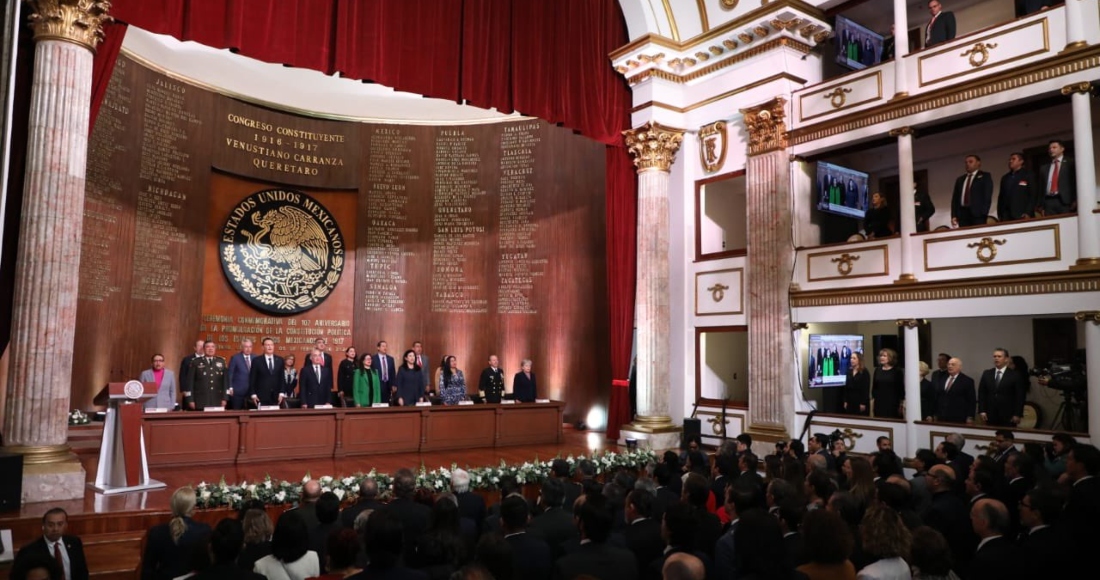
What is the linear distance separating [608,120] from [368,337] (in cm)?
508

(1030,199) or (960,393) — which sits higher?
(1030,199)

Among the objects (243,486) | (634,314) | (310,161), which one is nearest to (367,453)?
(243,486)

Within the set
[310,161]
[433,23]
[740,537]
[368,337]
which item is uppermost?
[433,23]

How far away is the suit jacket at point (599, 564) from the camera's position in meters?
2.96

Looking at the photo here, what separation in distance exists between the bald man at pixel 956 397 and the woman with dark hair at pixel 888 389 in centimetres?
52

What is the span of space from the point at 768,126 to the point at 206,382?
742 cm

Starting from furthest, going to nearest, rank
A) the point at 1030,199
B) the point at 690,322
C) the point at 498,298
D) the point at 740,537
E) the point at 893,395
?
the point at 498,298
the point at 690,322
the point at 893,395
the point at 1030,199
the point at 740,537

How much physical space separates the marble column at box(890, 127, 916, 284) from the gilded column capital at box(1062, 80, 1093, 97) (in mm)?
1522

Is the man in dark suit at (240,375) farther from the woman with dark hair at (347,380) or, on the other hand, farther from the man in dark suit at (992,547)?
the man in dark suit at (992,547)

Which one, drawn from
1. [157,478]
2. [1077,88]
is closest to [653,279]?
[1077,88]

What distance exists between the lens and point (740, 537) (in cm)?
273

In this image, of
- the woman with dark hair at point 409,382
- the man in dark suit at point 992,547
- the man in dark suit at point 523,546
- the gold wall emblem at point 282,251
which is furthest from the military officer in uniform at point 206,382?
the man in dark suit at point 992,547

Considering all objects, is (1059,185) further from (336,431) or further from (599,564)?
(336,431)

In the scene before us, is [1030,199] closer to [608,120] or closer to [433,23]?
[608,120]
